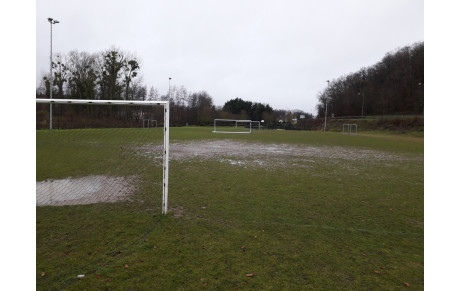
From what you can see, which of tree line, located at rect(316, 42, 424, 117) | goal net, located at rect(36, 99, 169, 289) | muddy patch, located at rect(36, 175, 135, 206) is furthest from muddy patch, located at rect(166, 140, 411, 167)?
tree line, located at rect(316, 42, 424, 117)

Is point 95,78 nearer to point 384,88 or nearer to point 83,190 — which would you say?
point 83,190

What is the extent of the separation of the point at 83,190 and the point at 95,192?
16.4 inches

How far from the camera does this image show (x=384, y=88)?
89625 millimetres

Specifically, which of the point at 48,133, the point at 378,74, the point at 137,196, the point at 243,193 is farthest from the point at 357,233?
the point at 378,74

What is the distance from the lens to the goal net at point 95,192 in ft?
13.7

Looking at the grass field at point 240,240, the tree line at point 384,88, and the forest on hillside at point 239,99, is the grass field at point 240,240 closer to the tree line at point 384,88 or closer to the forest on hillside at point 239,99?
the forest on hillside at point 239,99

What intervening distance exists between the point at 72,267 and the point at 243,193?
4.43m

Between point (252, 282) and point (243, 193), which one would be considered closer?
Result: point (252, 282)

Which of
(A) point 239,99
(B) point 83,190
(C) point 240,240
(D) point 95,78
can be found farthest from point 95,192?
(A) point 239,99

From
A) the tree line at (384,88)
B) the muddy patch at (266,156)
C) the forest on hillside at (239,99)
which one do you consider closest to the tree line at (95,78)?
the forest on hillside at (239,99)

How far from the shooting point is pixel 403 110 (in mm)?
81625

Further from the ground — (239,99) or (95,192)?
(239,99)

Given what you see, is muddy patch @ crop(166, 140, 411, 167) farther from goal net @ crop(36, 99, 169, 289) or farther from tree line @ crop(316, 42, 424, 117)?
tree line @ crop(316, 42, 424, 117)

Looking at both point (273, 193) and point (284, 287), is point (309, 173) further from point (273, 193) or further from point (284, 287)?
point (284, 287)
